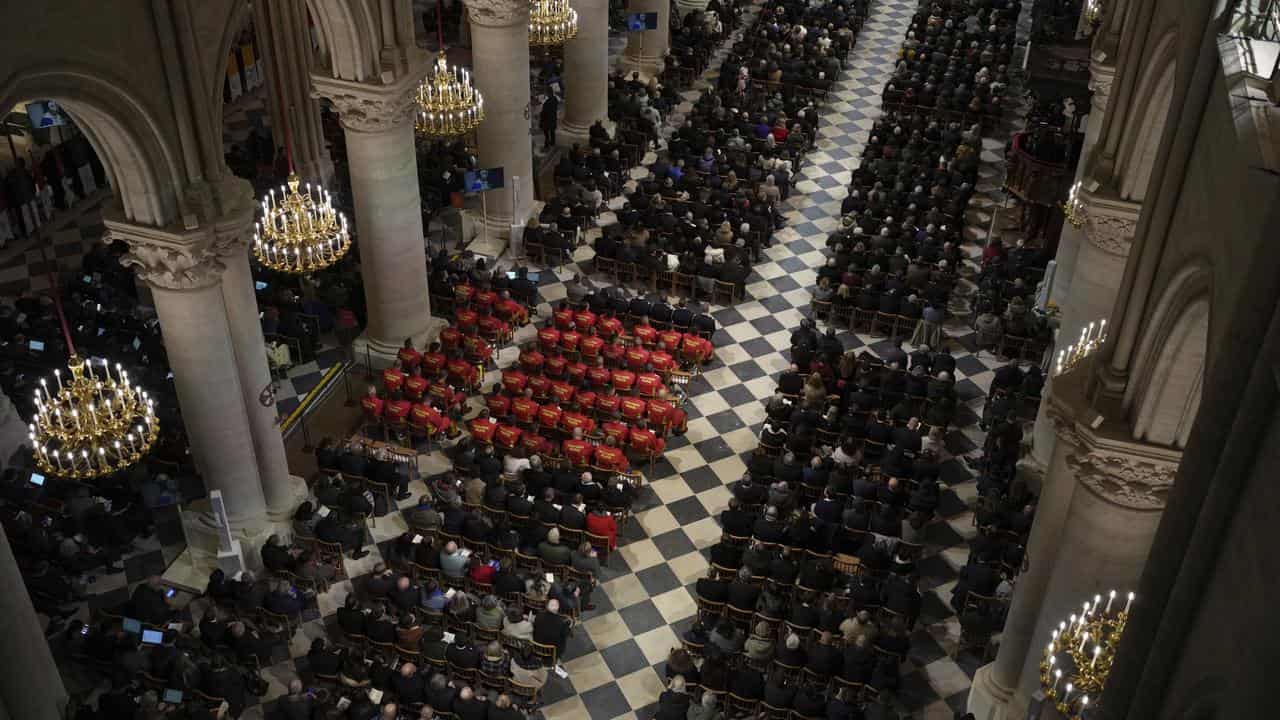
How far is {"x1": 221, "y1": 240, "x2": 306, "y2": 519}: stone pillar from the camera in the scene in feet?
54.9

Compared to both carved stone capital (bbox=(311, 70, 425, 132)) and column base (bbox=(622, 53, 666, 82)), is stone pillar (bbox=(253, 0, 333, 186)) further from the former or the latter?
column base (bbox=(622, 53, 666, 82))

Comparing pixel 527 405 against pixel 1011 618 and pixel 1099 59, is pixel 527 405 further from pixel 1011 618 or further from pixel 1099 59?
pixel 1099 59

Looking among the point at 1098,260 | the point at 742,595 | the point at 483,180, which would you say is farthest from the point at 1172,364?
the point at 483,180

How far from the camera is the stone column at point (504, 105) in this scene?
80.4 ft

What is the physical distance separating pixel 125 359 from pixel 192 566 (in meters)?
4.79

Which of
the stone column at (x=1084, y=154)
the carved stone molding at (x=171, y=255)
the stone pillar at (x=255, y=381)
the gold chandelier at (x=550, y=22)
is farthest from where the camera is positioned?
the gold chandelier at (x=550, y=22)

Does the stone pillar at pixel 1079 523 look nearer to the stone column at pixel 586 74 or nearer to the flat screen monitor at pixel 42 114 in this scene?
the stone column at pixel 586 74

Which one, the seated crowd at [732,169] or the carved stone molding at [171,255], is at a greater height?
the carved stone molding at [171,255]

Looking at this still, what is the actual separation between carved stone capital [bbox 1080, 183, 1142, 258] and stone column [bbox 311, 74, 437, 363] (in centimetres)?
1103

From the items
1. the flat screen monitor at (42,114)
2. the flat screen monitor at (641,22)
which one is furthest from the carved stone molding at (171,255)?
the flat screen monitor at (641,22)

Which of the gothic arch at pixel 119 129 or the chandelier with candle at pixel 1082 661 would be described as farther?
the gothic arch at pixel 119 129

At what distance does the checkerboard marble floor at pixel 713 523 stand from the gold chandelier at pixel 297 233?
15.9 ft

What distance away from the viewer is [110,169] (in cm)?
1508

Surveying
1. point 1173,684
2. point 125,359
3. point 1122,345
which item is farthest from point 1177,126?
point 125,359
